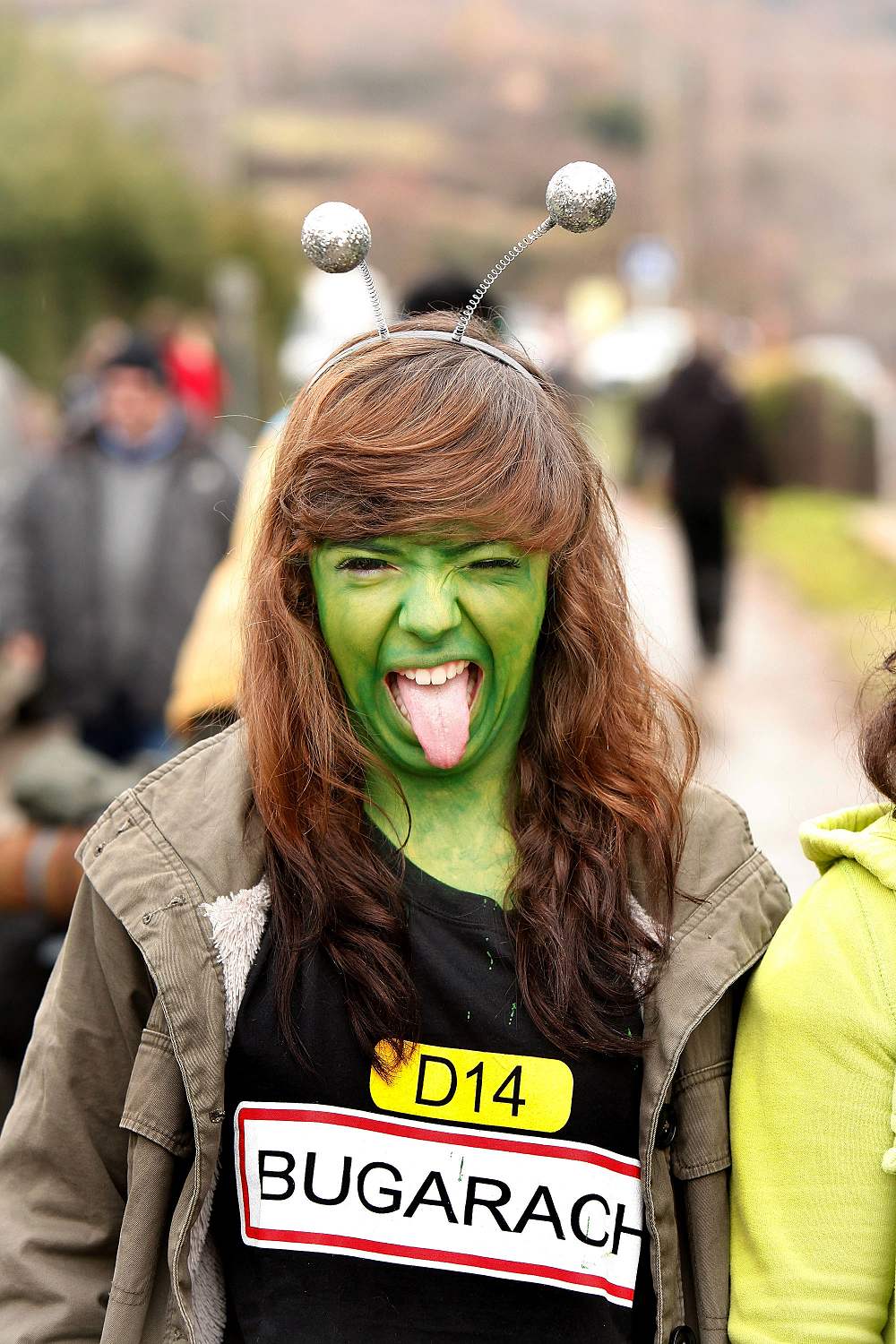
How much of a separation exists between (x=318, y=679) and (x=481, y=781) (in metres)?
0.22

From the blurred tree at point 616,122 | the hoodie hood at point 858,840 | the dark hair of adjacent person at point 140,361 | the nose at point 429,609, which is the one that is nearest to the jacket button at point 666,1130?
the hoodie hood at point 858,840

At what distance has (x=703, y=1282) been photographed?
1550 mm

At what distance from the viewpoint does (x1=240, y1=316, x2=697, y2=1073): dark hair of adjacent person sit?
1.54 meters

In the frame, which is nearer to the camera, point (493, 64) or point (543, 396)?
point (543, 396)

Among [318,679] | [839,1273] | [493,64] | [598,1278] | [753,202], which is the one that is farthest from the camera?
[493,64]

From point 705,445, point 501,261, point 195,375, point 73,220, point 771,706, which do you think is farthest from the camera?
point 73,220

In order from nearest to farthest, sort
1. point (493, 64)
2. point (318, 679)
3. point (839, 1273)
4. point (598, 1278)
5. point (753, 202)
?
point (839, 1273) < point (598, 1278) < point (318, 679) < point (753, 202) < point (493, 64)

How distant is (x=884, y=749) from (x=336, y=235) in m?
0.80

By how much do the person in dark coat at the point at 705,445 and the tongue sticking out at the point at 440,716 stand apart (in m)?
7.06

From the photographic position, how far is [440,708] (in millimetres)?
1572

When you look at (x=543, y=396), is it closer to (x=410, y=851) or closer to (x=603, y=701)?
(x=603, y=701)

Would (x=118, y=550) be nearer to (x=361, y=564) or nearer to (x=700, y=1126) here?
(x=361, y=564)

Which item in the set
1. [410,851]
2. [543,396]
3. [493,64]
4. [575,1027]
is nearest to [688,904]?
[575,1027]

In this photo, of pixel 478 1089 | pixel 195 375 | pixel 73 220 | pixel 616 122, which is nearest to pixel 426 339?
pixel 478 1089
